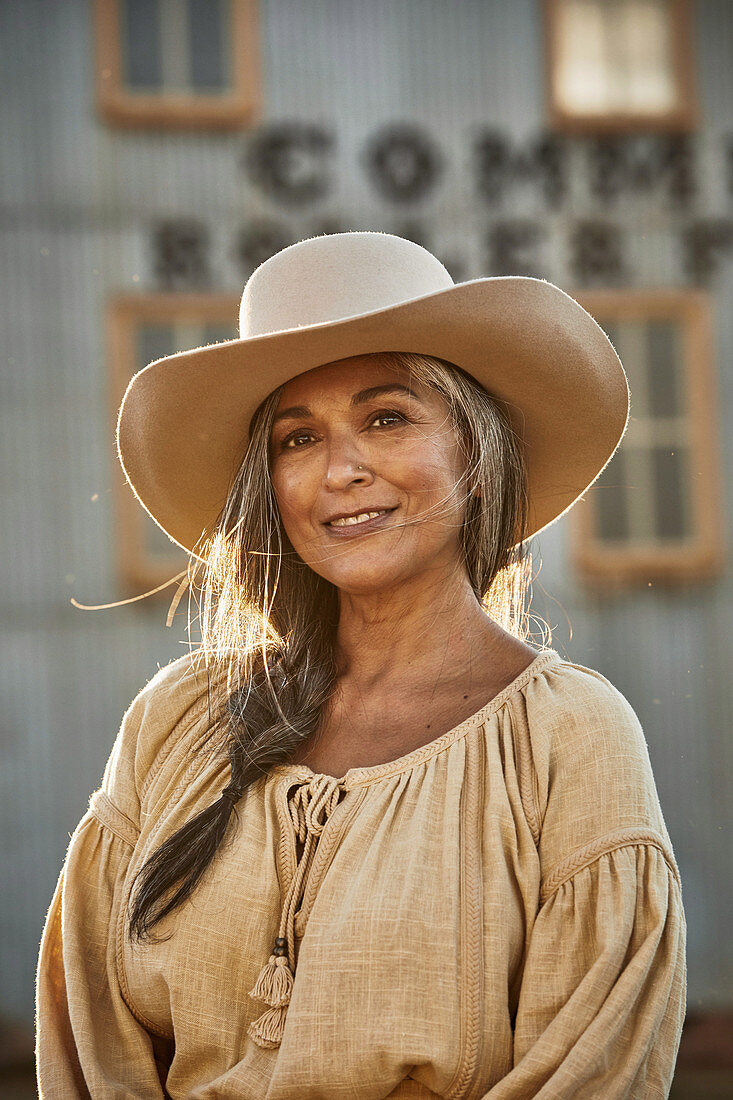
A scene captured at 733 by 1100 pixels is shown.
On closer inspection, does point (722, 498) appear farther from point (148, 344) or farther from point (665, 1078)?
point (665, 1078)

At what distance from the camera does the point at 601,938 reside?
155 cm

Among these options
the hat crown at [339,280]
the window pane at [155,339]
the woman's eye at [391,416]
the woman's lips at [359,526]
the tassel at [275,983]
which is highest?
the window pane at [155,339]

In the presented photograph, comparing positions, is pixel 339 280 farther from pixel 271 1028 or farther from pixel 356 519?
pixel 271 1028

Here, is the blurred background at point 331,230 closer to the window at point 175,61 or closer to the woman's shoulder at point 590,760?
the window at point 175,61

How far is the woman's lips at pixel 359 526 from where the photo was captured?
182 centimetres

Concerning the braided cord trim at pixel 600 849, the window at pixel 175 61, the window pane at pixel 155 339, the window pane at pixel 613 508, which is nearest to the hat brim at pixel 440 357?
the braided cord trim at pixel 600 849

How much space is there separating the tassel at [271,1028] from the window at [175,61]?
21.1ft

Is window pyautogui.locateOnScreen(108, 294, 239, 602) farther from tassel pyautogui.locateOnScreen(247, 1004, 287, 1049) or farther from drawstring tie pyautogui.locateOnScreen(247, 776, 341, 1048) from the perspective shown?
tassel pyautogui.locateOnScreen(247, 1004, 287, 1049)

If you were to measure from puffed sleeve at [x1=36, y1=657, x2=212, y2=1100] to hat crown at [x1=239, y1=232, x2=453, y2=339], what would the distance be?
659 mm

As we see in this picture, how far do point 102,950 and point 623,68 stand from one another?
6994mm

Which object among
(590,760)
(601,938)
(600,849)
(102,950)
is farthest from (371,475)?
(102,950)

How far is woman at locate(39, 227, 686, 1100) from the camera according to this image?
1.57 metres

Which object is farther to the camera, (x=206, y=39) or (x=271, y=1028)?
(x=206, y=39)

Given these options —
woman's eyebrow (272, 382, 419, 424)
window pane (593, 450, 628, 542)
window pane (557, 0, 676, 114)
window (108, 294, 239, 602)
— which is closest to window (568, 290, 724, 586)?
window pane (593, 450, 628, 542)
